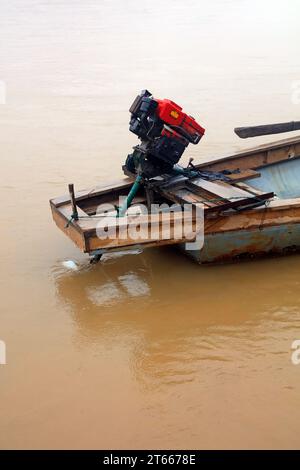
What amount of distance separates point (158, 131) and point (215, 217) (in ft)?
3.06

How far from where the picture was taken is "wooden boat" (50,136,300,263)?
15.8 ft

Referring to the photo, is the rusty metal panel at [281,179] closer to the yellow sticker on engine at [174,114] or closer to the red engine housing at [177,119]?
the red engine housing at [177,119]

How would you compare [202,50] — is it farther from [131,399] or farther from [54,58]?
[131,399]

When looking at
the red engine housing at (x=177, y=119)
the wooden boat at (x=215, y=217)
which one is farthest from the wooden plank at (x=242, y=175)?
the red engine housing at (x=177, y=119)

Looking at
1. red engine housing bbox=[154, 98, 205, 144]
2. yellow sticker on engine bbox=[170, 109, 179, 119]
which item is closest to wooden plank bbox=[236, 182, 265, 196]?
red engine housing bbox=[154, 98, 205, 144]

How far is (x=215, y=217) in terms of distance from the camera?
496cm

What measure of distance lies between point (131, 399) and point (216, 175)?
2.50 metres

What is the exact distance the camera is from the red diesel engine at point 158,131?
203 inches

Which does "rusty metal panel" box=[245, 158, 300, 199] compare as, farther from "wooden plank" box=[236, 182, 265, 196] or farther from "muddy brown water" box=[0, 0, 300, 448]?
"muddy brown water" box=[0, 0, 300, 448]

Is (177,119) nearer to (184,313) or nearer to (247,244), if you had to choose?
(247,244)

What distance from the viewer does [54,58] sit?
50.6 ft

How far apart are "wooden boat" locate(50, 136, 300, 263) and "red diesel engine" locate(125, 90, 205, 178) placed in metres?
0.29

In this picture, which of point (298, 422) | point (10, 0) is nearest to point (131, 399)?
point (298, 422)
